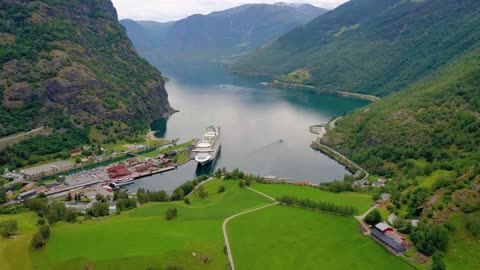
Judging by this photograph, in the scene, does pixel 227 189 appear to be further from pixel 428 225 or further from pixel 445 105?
pixel 445 105

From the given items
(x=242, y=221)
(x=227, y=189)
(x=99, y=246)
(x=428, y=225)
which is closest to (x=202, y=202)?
(x=227, y=189)

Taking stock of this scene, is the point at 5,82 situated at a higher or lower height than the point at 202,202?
higher

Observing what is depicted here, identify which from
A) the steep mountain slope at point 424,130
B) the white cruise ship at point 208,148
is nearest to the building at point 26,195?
the white cruise ship at point 208,148

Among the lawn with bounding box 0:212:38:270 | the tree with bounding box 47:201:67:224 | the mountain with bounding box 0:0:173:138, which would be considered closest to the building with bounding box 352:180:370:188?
the tree with bounding box 47:201:67:224

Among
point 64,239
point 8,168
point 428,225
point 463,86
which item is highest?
point 463,86

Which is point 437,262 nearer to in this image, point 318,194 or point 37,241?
point 318,194

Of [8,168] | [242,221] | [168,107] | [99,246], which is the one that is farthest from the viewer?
[168,107]

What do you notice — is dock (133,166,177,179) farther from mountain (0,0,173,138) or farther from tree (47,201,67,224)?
mountain (0,0,173,138)

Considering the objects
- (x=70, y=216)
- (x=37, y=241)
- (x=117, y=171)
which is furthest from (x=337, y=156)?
(x=37, y=241)
